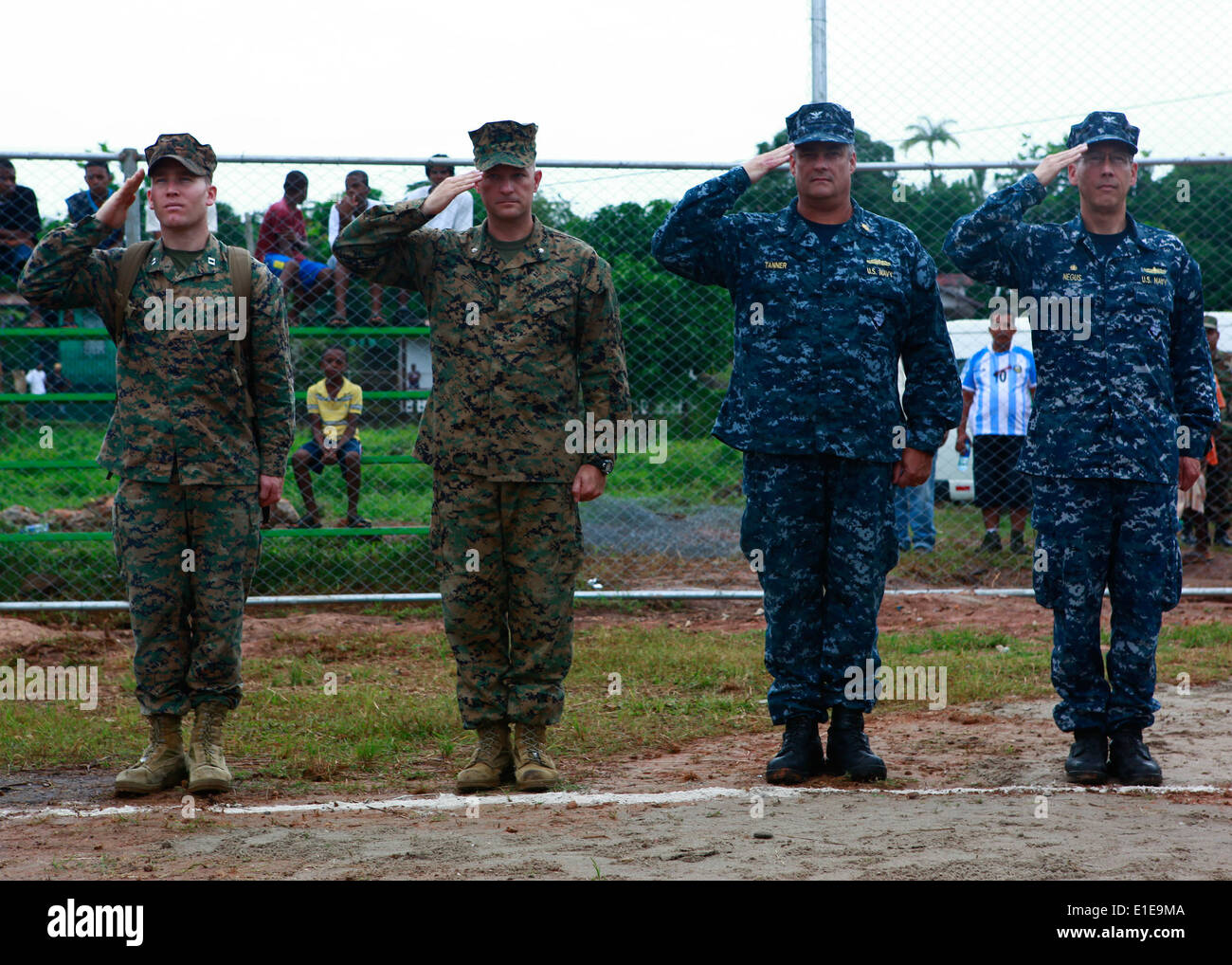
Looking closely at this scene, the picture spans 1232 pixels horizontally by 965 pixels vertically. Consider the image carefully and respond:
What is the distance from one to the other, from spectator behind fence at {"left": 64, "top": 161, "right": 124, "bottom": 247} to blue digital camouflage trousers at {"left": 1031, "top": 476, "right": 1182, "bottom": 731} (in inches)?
242

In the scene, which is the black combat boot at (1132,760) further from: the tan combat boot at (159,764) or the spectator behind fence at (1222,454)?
the spectator behind fence at (1222,454)

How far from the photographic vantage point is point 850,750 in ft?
15.3

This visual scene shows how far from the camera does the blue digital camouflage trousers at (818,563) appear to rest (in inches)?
183

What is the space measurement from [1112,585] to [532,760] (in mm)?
2221

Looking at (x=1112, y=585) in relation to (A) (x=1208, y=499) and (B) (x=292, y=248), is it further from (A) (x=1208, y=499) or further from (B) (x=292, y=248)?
(A) (x=1208, y=499)

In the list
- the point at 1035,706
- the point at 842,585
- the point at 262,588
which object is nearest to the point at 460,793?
the point at 842,585

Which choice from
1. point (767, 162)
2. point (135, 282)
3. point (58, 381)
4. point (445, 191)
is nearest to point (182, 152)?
point (135, 282)

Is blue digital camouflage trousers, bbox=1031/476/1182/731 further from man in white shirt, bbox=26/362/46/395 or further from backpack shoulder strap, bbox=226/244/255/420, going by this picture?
man in white shirt, bbox=26/362/46/395

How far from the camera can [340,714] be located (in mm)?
5969

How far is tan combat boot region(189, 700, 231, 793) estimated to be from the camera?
456 cm

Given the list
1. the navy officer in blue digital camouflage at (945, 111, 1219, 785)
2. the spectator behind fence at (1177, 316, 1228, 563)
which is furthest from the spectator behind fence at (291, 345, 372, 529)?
the spectator behind fence at (1177, 316, 1228, 563)

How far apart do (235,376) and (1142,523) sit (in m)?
3.35

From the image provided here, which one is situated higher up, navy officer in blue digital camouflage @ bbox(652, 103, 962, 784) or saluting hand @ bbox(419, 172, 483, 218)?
saluting hand @ bbox(419, 172, 483, 218)

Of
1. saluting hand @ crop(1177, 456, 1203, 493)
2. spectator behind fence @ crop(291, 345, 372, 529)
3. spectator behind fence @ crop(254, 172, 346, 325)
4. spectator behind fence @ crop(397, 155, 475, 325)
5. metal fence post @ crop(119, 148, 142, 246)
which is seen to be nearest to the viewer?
saluting hand @ crop(1177, 456, 1203, 493)
